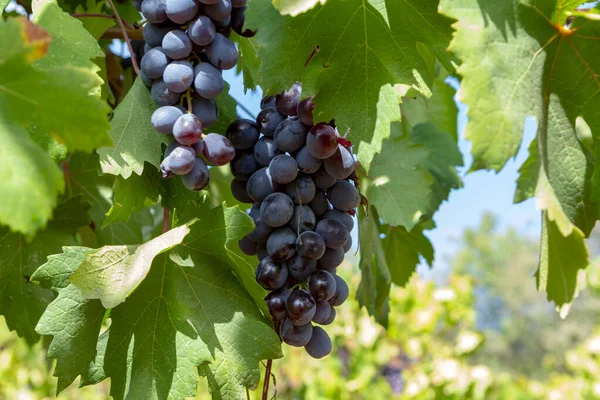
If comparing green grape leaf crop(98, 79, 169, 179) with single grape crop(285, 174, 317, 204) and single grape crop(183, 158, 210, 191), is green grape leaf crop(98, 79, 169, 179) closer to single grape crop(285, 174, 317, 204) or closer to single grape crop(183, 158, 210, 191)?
single grape crop(183, 158, 210, 191)

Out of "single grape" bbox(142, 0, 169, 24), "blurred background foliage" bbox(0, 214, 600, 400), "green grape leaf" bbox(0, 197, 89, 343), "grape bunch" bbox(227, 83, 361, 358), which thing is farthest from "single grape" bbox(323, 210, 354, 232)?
"blurred background foliage" bbox(0, 214, 600, 400)

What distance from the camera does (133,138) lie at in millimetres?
776

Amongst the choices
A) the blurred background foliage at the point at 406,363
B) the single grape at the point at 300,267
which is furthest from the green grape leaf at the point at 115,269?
the blurred background foliage at the point at 406,363

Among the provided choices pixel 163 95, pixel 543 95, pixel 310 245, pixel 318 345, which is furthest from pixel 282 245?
pixel 543 95

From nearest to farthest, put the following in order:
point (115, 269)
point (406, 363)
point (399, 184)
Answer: point (115, 269) < point (399, 184) < point (406, 363)

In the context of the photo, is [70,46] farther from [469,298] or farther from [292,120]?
[469,298]

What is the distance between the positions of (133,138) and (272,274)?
0.25 meters

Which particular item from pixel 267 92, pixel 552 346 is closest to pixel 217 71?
pixel 267 92

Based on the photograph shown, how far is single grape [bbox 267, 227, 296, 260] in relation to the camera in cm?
75

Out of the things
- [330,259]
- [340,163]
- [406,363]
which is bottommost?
[406,363]

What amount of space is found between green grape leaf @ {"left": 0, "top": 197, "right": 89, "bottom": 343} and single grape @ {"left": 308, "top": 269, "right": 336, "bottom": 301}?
1.39 feet

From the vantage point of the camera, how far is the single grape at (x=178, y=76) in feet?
2.41

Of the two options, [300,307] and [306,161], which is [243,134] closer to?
[306,161]

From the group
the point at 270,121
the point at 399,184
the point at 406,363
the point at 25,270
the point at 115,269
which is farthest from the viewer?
the point at 406,363
